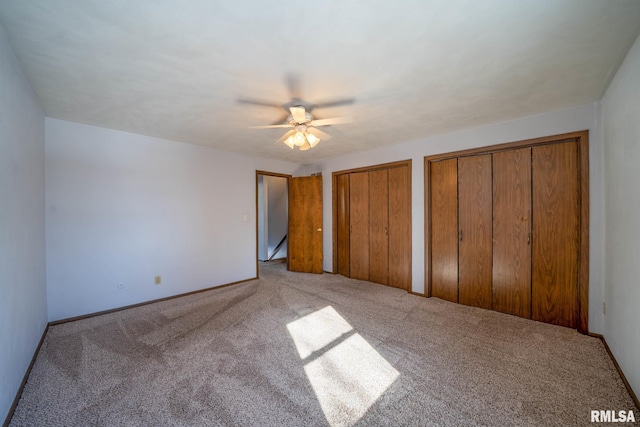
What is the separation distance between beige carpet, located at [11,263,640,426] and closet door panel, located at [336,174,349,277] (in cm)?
170

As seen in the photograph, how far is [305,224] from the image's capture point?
16.9ft

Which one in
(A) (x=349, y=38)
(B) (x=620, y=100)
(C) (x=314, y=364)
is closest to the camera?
(A) (x=349, y=38)

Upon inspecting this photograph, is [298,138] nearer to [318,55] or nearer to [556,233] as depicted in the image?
[318,55]

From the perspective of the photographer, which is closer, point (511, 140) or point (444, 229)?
point (511, 140)

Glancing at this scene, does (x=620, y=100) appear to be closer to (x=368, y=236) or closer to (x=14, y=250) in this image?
(x=368, y=236)

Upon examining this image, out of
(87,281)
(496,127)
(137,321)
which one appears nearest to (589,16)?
(496,127)

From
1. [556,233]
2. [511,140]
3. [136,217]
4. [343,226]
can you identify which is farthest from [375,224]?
[136,217]

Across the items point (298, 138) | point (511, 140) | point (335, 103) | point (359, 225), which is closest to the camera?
point (335, 103)

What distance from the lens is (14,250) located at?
171cm

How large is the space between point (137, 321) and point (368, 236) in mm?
3497

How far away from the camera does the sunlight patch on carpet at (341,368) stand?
164cm

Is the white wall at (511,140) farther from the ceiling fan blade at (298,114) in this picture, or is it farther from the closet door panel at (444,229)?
the ceiling fan blade at (298,114)

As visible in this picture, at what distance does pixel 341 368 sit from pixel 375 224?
2.70 m

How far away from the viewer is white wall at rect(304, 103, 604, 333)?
96.3 inches
